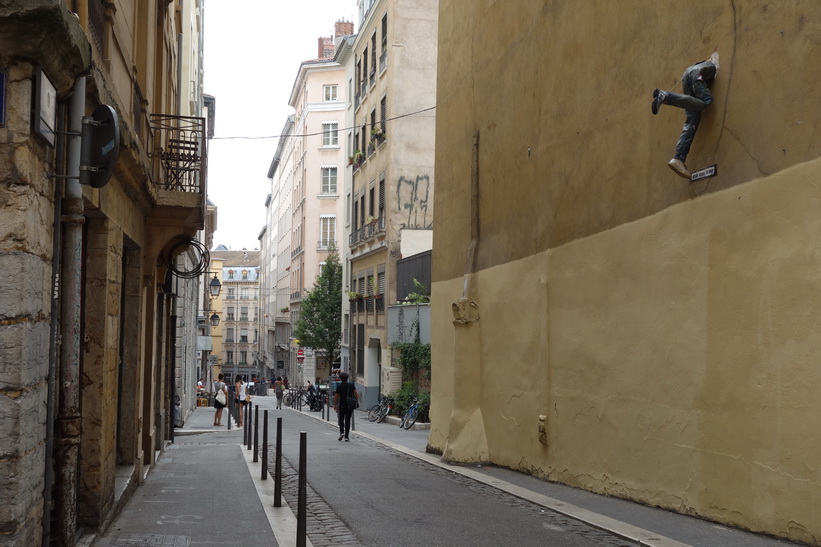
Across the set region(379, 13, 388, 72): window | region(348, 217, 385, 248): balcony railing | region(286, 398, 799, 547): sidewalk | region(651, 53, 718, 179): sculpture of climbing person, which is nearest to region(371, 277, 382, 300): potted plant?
region(348, 217, 385, 248): balcony railing

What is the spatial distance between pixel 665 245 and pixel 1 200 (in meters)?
6.81

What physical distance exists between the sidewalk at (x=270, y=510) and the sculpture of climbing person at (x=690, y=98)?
3485 mm

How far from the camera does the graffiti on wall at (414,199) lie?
113 feet

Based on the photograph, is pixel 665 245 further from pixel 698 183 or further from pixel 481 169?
pixel 481 169

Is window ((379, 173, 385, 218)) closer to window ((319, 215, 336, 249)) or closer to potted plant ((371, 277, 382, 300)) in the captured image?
potted plant ((371, 277, 382, 300))

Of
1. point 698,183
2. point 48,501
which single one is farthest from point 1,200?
point 698,183

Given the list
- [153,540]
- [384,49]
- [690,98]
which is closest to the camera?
[153,540]

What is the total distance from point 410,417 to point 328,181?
1643 inches

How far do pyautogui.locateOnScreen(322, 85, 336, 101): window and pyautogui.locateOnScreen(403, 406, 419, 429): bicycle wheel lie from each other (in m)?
43.8

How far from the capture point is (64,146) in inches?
219

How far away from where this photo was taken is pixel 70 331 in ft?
19.9

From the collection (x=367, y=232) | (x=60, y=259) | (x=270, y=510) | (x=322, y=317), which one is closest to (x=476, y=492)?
(x=270, y=510)

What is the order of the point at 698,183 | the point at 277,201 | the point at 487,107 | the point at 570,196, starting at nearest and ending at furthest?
the point at 698,183 < the point at 570,196 < the point at 487,107 < the point at 277,201

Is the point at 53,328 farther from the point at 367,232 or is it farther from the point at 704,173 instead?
the point at 367,232
